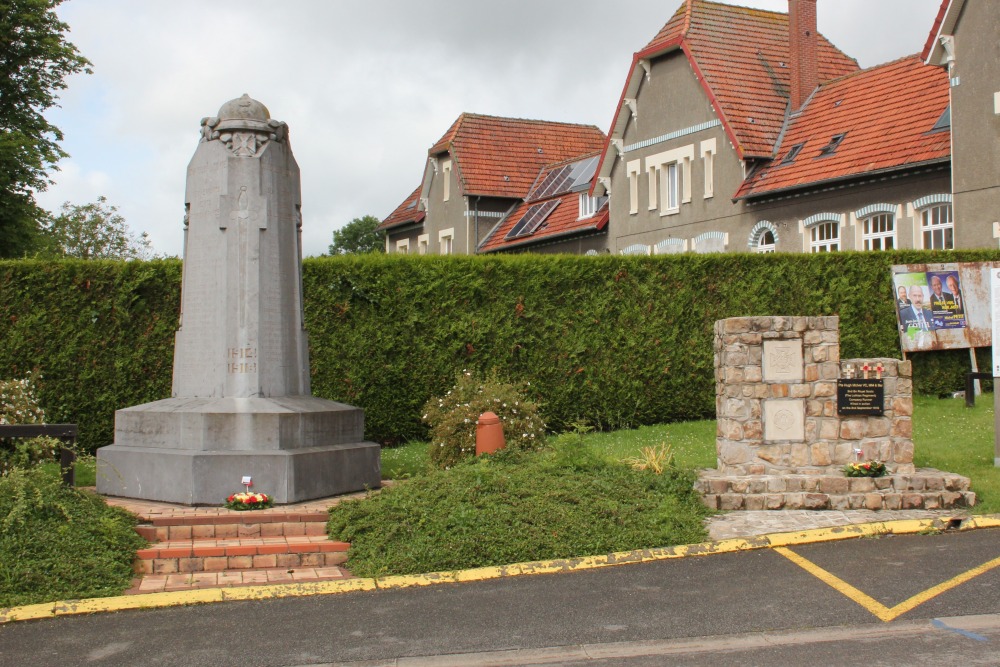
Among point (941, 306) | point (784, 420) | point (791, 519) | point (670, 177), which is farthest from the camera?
point (670, 177)

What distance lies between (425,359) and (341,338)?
1.40 meters

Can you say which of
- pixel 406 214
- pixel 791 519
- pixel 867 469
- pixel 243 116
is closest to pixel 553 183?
pixel 406 214

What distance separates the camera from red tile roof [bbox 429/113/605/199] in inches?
1673

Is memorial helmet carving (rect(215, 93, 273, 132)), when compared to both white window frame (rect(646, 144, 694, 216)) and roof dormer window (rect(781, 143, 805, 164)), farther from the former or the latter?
white window frame (rect(646, 144, 694, 216))

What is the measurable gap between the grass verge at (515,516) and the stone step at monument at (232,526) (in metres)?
0.26

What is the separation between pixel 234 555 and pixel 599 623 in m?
3.57

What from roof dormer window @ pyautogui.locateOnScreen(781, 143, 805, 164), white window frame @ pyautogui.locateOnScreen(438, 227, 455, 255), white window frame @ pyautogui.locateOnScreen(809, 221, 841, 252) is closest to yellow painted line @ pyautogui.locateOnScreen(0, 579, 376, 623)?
white window frame @ pyautogui.locateOnScreen(809, 221, 841, 252)

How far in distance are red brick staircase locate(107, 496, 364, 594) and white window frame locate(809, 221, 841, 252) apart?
19.6 metres

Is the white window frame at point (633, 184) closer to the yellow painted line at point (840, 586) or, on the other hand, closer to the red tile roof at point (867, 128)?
the red tile roof at point (867, 128)

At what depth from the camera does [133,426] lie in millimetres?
11898

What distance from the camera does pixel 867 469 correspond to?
37.1ft

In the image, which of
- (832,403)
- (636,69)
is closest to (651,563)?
(832,403)

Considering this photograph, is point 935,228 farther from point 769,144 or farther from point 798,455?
point 798,455

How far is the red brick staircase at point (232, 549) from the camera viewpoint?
29.6 ft
